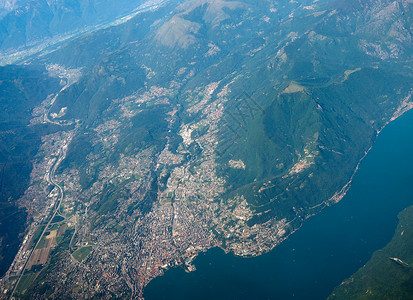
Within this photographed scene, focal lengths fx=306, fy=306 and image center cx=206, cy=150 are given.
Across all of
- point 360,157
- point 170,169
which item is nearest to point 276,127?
point 360,157

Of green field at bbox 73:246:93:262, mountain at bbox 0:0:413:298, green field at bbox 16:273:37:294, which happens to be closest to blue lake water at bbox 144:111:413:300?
mountain at bbox 0:0:413:298

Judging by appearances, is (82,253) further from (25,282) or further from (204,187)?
(204,187)

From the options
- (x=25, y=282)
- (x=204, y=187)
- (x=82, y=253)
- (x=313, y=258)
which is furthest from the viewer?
(x=204, y=187)

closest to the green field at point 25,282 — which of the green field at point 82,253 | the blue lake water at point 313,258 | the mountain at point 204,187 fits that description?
the mountain at point 204,187

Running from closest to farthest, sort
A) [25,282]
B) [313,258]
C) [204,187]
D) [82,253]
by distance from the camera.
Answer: [313,258], [25,282], [82,253], [204,187]

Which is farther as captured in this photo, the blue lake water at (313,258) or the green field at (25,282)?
the green field at (25,282)

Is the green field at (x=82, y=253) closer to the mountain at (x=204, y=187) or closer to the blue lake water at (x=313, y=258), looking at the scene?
the mountain at (x=204, y=187)

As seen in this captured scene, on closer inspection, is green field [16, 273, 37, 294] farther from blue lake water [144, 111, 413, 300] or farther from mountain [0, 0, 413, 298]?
blue lake water [144, 111, 413, 300]

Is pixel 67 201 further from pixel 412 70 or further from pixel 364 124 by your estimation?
pixel 412 70

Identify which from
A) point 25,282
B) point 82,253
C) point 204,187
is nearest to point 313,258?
point 204,187
